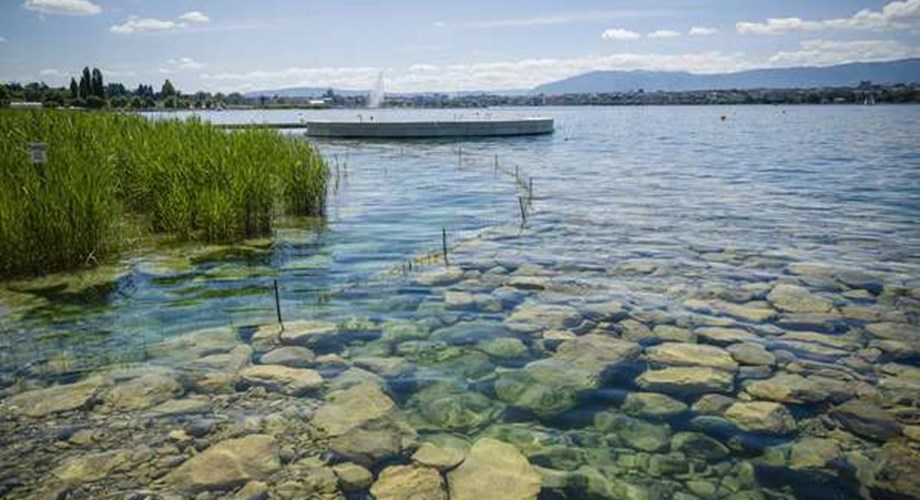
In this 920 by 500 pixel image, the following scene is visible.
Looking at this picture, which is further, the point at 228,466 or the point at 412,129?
the point at 412,129

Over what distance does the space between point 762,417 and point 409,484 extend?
9.94 ft

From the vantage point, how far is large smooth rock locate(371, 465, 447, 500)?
416 cm

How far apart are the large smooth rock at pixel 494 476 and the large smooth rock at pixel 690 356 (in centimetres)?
231

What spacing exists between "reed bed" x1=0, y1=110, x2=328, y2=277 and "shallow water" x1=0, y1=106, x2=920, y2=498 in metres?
0.62

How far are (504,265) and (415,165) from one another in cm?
1880

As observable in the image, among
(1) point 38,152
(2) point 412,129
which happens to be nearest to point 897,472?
(1) point 38,152

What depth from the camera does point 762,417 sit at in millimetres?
5180

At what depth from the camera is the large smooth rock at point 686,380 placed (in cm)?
567

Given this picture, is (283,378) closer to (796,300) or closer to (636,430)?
(636,430)

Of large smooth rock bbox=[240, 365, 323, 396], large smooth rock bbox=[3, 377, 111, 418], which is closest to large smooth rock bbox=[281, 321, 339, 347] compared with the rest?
large smooth rock bbox=[240, 365, 323, 396]

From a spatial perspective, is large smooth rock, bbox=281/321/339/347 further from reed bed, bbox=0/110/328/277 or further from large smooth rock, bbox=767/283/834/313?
large smooth rock, bbox=767/283/834/313

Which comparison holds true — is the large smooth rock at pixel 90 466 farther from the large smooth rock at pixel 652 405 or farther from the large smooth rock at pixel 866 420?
the large smooth rock at pixel 866 420

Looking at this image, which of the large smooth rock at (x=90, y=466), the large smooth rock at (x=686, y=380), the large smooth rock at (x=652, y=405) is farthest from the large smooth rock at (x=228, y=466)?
the large smooth rock at (x=686, y=380)

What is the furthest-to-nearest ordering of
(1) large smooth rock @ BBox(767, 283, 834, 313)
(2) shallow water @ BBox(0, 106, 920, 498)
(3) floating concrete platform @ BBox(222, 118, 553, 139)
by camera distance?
(3) floating concrete platform @ BBox(222, 118, 553, 139), (1) large smooth rock @ BBox(767, 283, 834, 313), (2) shallow water @ BBox(0, 106, 920, 498)
